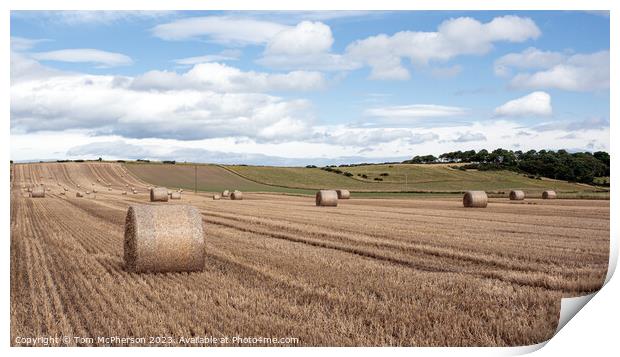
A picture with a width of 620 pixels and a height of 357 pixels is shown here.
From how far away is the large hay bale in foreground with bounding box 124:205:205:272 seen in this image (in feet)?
30.5

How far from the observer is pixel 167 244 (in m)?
9.33

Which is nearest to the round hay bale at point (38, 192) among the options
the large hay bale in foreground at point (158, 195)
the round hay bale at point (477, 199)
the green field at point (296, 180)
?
the green field at point (296, 180)

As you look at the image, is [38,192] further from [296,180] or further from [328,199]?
[328,199]

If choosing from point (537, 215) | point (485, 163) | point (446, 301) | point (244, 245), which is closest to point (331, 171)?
point (537, 215)

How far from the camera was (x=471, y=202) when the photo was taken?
25.9 meters

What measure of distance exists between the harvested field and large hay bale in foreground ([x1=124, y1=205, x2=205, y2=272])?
182 millimetres

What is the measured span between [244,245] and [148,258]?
145 inches

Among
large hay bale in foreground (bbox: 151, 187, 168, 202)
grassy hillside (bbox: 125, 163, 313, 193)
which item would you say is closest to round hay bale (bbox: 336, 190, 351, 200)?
grassy hillside (bbox: 125, 163, 313, 193)

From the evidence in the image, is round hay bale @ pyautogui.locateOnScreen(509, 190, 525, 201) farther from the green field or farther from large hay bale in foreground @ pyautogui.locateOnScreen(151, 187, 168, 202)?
large hay bale in foreground @ pyautogui.locateOnScreen(151, 187, 168, 202)

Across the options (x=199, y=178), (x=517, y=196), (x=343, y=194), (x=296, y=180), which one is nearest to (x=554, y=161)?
(x=517, y=196)

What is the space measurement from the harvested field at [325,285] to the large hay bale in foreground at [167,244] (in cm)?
18
